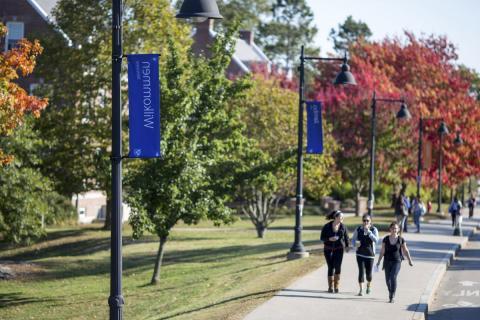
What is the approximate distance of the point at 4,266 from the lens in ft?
110

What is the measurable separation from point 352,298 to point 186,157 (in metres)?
9.42

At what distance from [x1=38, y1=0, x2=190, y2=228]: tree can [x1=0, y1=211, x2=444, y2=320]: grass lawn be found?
136 inches

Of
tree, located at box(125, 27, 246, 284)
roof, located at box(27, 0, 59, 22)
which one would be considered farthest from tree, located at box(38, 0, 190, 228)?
tree, located at box(125, 27, 246, 284)

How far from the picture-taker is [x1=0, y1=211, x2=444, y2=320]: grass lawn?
2122 cm

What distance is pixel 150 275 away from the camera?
1196 inches

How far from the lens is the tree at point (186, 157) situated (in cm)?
2720

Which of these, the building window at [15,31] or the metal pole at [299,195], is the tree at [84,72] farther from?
the metal pole at [299,195]

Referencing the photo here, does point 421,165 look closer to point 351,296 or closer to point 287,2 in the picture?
point 351,296

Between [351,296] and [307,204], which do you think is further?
[307,204]

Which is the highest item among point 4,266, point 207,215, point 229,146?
point 229,146

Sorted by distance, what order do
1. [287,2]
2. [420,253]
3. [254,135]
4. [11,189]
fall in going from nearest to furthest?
1. [420,253]
2. [11,189]
3. [254,135]
4. [287,2]

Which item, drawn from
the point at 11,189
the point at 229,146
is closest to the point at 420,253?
the point at 229,146

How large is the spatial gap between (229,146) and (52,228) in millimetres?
21646

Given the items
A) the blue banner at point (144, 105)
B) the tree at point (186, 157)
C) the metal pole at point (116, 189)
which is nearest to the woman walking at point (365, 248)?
the metal pole at point (116, 189)
